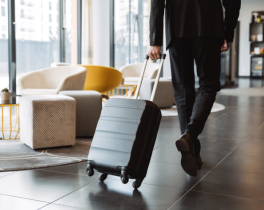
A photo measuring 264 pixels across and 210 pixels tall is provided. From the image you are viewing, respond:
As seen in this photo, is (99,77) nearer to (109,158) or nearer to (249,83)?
(109,158)

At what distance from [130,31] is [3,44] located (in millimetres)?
3679

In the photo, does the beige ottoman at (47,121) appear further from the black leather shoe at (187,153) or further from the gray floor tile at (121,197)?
the black leather shoe at (187,153)

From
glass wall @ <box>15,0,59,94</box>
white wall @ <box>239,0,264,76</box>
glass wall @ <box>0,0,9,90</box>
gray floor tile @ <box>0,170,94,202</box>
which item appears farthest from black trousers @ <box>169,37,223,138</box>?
white wall @ <box>239,0,264,76</box>

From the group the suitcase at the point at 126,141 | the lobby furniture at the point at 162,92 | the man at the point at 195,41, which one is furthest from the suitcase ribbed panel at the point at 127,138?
the lobby furniture at the point at 162,92

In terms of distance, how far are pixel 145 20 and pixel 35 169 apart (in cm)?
745

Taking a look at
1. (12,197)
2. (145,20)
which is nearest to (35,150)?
(12,197)

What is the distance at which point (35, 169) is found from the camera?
7.31ft

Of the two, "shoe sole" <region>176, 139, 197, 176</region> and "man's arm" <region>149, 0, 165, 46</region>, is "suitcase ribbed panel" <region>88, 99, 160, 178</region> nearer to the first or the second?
"shoe sole" <region>176, 139, 197, 176</region>

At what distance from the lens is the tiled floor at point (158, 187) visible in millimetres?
1637

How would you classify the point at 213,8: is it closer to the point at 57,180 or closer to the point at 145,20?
the point at 57,180

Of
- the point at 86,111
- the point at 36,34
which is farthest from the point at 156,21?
the point at 36,34

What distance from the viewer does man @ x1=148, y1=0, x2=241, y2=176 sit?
6.59 feet

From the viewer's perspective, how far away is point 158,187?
1.89 metres

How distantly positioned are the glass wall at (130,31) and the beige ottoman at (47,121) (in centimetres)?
574
